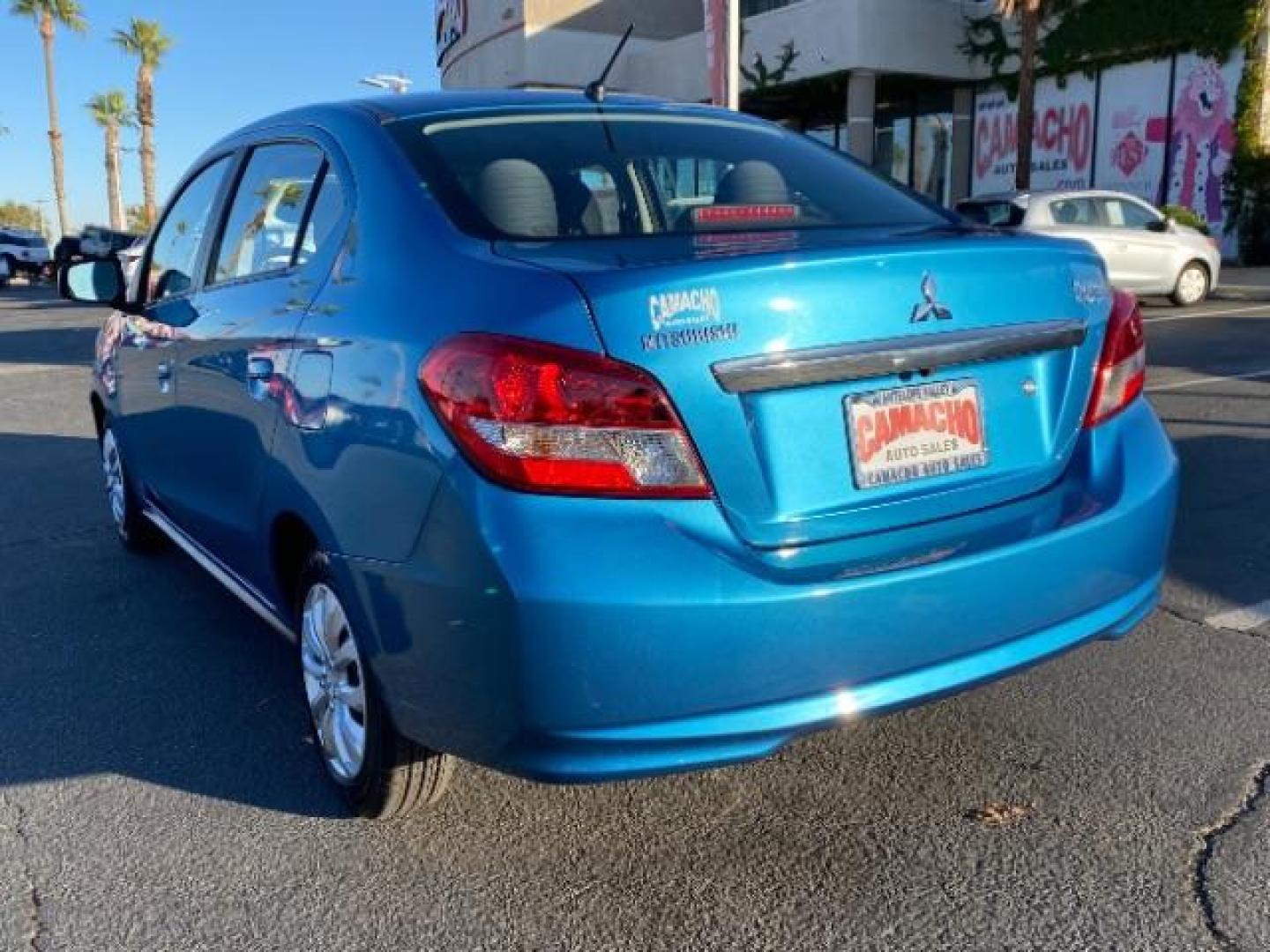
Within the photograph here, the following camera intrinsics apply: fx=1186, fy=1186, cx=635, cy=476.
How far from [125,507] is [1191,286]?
46.2 feet

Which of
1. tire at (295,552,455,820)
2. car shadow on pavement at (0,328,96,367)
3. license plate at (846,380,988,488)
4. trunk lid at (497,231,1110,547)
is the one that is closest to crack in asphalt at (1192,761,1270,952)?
trunk lid at (497,231,1110,547)

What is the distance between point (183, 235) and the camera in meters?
4.29

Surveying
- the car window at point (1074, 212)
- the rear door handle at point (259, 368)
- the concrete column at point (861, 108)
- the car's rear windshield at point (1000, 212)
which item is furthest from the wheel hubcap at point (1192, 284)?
the rear door handle at point (259, 368)

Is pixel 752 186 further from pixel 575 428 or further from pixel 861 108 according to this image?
pixel 861 108

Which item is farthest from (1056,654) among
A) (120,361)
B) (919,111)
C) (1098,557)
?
(919,111)

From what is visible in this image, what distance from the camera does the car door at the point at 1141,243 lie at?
14.7 meters

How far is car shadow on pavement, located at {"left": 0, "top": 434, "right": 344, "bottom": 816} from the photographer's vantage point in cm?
314

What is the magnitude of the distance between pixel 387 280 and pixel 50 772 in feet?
5.62

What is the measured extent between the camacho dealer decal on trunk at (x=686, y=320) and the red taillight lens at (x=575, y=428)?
0.08m

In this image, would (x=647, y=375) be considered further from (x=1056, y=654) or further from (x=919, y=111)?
(x=919, y=111)

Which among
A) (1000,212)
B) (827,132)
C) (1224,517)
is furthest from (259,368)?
(827,132)

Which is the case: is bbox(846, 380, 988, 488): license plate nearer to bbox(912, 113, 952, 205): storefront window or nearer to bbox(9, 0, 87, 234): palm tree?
bbox(912, 113, 952, 205): storefront window

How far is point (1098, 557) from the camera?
8.34 feet

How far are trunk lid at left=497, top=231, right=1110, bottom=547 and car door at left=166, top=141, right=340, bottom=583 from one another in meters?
0.86
